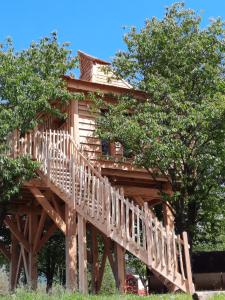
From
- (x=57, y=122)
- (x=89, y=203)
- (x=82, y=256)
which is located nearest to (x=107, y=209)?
(x=89, y=203)

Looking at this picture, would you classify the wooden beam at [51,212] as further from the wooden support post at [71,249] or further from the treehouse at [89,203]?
the wooden support post at [71,249]

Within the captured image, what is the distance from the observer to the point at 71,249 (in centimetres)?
1342

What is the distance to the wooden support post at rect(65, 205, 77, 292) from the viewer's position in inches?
513

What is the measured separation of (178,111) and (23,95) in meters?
4.35

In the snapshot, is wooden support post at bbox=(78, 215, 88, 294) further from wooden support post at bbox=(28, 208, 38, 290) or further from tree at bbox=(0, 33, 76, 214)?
wooden support post at bbox=(28, 208, 38, 290)

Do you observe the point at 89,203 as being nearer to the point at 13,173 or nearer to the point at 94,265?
the point at 13,173

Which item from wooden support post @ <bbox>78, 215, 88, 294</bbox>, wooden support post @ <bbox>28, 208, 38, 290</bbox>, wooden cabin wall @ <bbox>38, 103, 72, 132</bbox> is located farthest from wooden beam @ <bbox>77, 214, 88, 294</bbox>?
wooden support post @ <bbox>28, 208, 38, 290</bbox>

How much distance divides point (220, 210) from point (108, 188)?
489cm

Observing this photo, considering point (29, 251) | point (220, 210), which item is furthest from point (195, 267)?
point (29, 251)

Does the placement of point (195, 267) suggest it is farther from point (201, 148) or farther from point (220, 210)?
point (201, 148)

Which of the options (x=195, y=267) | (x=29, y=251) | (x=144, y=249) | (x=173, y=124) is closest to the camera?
(x=144, y=249)

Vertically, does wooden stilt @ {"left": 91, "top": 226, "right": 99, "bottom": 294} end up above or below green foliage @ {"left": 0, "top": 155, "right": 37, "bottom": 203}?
below

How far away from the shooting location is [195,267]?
1852cm

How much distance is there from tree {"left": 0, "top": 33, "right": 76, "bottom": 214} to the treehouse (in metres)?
0.83
